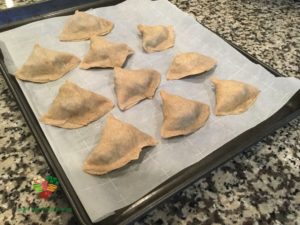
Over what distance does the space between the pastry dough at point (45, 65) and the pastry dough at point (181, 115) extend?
1.14 ft

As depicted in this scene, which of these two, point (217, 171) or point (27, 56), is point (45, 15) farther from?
point (217, 171)

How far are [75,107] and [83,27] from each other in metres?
0.41

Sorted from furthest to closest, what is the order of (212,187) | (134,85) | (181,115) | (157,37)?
(157,37) < (134,85) < (181,115) < (212,187)

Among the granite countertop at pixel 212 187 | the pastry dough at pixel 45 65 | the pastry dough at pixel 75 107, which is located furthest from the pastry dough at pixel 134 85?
the granite countertop at pixel 212 187

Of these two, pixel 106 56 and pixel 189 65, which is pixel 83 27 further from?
pixel 189 65

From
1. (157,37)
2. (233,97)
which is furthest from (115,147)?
(157,37)

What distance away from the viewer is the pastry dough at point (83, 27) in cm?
117

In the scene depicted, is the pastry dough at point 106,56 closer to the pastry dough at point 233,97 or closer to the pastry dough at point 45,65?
the pastry dough at point 45,65

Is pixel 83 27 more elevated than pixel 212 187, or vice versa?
pixel 83 27

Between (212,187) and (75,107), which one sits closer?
(212,187)

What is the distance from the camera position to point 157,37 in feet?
3.69

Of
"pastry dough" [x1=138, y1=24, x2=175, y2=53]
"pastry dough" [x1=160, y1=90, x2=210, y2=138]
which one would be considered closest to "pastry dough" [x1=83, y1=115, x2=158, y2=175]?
"pastry dough" [x1=160, y1=90, x2=210, y2=138]

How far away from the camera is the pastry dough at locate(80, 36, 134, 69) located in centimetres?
106

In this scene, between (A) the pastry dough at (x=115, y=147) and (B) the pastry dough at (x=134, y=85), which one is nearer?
(A) the pastry dough at (x=115, y=147)
